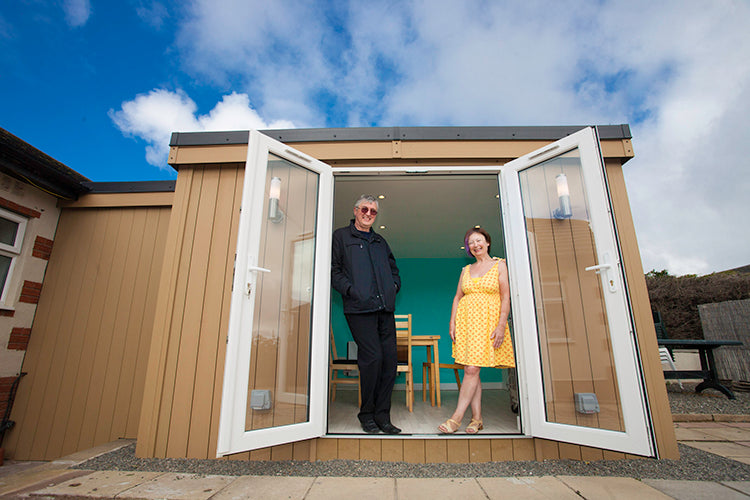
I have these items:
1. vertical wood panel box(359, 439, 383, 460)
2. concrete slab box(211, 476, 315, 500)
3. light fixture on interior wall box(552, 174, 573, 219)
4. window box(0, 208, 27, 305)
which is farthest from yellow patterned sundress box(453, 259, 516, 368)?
window box(0, 208, 27, 305)

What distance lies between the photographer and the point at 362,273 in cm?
241

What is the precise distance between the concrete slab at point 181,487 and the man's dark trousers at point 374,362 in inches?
35.9

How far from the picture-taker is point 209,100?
107 feet

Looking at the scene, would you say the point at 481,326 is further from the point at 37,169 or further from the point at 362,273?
the point at 37,169

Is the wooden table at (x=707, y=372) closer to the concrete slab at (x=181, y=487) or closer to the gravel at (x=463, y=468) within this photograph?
the gravel at (x=463, y=468)

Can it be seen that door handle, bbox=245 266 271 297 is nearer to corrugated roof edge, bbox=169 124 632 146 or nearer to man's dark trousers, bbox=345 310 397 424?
man's dark trousers, bbox=345 310 397 424

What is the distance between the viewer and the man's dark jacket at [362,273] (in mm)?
2320

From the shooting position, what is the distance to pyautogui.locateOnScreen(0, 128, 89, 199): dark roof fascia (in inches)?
117

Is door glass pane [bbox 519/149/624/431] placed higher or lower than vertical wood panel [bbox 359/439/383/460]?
higher

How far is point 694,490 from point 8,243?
5.53 m

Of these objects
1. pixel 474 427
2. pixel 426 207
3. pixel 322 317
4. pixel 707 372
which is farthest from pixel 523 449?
pixel 707 372

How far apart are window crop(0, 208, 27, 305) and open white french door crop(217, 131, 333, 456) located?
120 inches

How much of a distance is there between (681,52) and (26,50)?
88.9ft

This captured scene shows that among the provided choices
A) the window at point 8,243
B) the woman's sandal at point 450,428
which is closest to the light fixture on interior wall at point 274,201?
the woman's sandal at point 450,428
